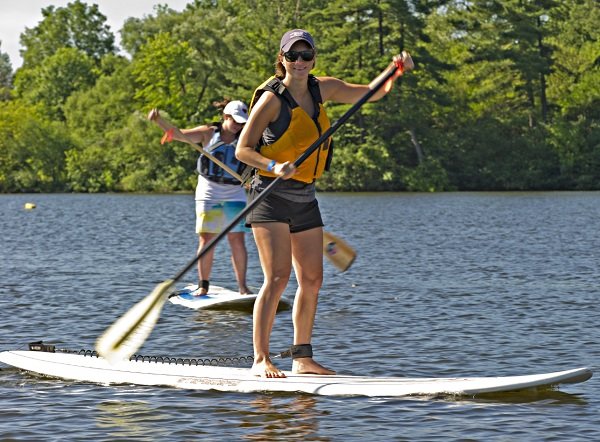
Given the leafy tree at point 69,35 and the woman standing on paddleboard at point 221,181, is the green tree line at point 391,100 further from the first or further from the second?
the woman standing on paddleboard at point 221,181

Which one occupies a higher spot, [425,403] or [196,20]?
[196,20]

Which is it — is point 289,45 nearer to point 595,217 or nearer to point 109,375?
point 109,375

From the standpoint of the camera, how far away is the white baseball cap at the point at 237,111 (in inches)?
497

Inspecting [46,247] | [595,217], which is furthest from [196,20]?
[46,247]

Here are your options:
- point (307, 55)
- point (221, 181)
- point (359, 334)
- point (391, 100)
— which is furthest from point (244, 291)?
point (391, 100)

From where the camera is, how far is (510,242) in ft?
90.2

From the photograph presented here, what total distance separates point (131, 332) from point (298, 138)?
1.81 metres

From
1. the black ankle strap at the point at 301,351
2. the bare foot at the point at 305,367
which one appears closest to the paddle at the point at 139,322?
the black ankle strap at the point at 301,351

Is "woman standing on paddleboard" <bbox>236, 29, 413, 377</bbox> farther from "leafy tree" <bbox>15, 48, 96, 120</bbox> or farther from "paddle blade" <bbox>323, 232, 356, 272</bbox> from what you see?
"leafy tree" <bbox>15, 48, 96, 120</bbox>

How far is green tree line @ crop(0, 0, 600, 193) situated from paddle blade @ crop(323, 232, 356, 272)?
5951cm

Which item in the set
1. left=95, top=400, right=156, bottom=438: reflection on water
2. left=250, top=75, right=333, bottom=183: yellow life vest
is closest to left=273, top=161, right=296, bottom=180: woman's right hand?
left=250, top=75, right=333, bottom=183: yellow life vest

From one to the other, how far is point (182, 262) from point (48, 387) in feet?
44.9

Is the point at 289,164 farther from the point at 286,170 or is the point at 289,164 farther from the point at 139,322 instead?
the point at 139,322

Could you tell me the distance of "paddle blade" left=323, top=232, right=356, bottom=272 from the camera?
34.2 feet
